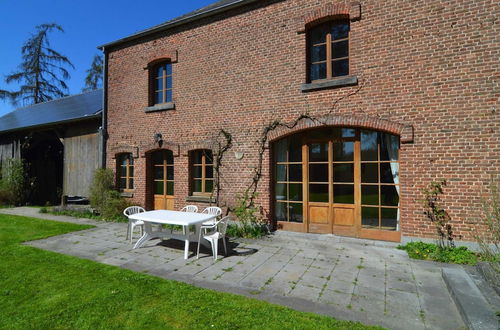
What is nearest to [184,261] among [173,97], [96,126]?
[173,97]

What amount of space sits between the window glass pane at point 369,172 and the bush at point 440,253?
1.55 meters

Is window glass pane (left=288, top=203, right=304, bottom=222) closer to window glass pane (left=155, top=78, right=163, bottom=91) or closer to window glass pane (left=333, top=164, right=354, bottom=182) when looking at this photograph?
window glass pane (left=333, top=164, right=354, bottom=182)

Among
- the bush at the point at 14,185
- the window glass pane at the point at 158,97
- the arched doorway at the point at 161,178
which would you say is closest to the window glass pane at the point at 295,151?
the arched doorway at the point at 161,178

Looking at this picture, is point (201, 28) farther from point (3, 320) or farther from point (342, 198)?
point (3, 320)

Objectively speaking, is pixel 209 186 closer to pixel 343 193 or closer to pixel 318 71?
pixel 343 193

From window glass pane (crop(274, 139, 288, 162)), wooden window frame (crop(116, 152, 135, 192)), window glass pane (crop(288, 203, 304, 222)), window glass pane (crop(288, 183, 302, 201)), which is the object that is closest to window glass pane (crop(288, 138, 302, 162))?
window glass pane (crop(274, 139, 288, 162))

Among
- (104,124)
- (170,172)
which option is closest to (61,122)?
(104,124)

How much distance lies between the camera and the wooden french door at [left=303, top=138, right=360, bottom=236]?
6602 millimetres

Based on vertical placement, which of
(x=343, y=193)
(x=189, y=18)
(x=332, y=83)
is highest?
(x=189, y=18)

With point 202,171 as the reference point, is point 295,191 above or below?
below

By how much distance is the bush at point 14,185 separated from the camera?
12688 mm

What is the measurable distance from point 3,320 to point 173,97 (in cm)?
691

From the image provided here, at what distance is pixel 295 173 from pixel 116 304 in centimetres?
492

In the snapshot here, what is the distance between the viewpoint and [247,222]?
7305 millimetres
